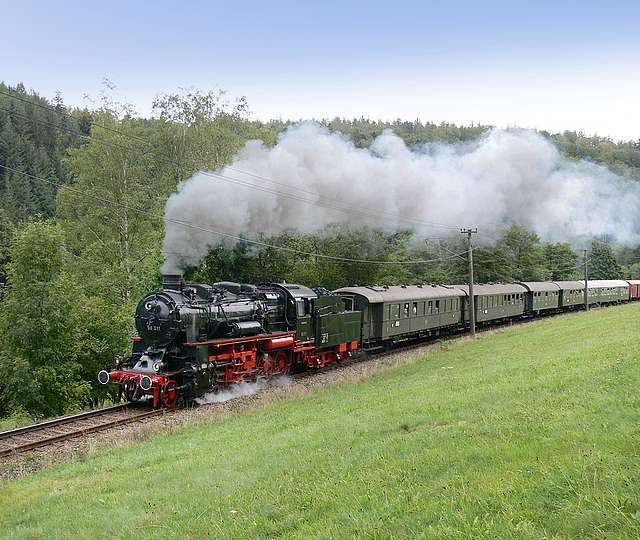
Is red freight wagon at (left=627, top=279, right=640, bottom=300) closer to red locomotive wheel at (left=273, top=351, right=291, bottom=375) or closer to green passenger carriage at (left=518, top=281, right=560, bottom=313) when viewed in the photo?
green passenger carriage at (left=518, top=281, right=560, bottom=313)

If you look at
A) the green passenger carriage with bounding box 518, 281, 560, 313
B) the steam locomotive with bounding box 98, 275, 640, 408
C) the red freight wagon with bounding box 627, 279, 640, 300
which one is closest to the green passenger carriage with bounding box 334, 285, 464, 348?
the steam locomotive with bounding box 98, 275, 640, 408

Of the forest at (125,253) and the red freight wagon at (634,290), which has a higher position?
the forest at (125,253)

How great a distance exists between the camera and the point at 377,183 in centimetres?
2283

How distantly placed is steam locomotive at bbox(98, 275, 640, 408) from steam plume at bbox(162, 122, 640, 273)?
2.28 metres

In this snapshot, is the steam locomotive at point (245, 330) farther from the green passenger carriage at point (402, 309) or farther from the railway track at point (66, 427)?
the railway track at point (66, 427)

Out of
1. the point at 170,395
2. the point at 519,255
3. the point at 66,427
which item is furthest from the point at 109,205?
the point at 519,255

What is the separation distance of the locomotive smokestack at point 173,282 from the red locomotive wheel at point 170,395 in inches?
→ 99.0

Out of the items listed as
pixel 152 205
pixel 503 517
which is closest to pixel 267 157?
pixel 152 205

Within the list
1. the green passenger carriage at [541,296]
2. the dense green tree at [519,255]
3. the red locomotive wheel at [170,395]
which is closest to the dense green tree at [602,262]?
the dense green tree at [519,255]

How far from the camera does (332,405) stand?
12.6m

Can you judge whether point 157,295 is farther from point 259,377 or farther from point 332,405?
point 332,405

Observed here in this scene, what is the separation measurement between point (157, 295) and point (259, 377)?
15.0 feet

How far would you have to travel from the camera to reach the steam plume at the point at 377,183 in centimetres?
1839

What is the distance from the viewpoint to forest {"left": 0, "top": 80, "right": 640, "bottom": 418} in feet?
70.6
